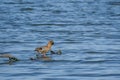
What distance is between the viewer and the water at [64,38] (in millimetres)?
20719

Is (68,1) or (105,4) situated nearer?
(105,4)

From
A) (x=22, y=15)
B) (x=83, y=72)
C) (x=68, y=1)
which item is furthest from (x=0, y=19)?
(x=83, y=72)

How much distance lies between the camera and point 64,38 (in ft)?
98.6

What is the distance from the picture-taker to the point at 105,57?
78.2 feet

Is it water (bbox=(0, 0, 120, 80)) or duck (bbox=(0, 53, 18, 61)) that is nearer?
water (bbox=(0, 0, 120, 80))

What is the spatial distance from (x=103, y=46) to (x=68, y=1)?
29.2m

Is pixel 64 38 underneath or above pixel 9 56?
above

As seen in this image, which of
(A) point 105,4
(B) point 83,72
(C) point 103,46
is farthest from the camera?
(A) point 105,4

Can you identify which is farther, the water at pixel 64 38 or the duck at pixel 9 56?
the duck at pixel 9 56

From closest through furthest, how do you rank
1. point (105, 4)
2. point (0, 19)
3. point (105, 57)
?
point (105, 57)
point (0, 19)
point (105, 4)

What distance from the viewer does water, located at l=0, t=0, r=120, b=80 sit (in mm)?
20719

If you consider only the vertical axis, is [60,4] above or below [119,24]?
above

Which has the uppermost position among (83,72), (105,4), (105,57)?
(105,4)

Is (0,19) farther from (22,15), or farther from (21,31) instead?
(21,31)
